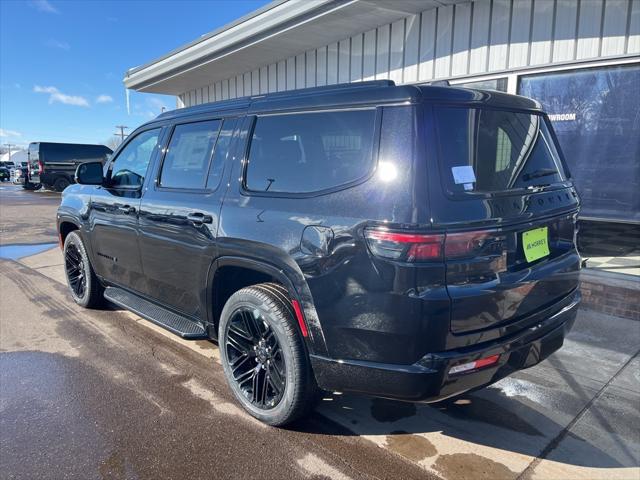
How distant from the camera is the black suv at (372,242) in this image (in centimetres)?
222

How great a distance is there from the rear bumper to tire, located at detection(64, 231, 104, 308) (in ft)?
11.2

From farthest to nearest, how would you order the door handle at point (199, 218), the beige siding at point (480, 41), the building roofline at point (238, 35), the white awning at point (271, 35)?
1. the building roofline at point (238, 35)
2. the white awning at point (271, 35)
3. the beige siding at point (480, 41)
4. the door handle at point (199, 218)

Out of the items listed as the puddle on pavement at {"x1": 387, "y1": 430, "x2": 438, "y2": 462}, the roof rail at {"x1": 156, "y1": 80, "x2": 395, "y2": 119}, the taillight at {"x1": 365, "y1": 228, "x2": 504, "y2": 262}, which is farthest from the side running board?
the taillight at {"x1": 365, "y1": 228, "x2": 504, "y2": 262}

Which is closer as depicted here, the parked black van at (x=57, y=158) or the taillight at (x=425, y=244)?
the taillight at (x=425, y=244)

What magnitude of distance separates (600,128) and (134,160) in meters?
5.05

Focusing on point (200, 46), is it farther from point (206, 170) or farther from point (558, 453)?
point (558, 453)

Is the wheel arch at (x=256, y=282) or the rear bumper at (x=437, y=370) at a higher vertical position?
the wheel arch at (x=256, y=282)

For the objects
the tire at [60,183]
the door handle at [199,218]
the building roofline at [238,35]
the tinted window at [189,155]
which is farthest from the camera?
the tire at [60,183]

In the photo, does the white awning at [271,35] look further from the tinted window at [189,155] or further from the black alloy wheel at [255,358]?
the black alloy wheel at [255,358]

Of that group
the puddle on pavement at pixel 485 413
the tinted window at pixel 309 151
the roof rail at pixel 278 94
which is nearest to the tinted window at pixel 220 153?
the roof rail at pixel 278 94

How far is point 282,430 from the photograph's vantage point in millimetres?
2961

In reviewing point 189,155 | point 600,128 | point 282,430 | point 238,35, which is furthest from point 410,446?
point 238,35

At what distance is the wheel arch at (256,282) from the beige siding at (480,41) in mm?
4554

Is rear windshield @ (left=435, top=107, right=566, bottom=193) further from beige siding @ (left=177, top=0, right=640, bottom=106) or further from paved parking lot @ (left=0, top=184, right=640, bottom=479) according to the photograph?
beige siding @ (left=177, top=0, right=640, bottom=106)
